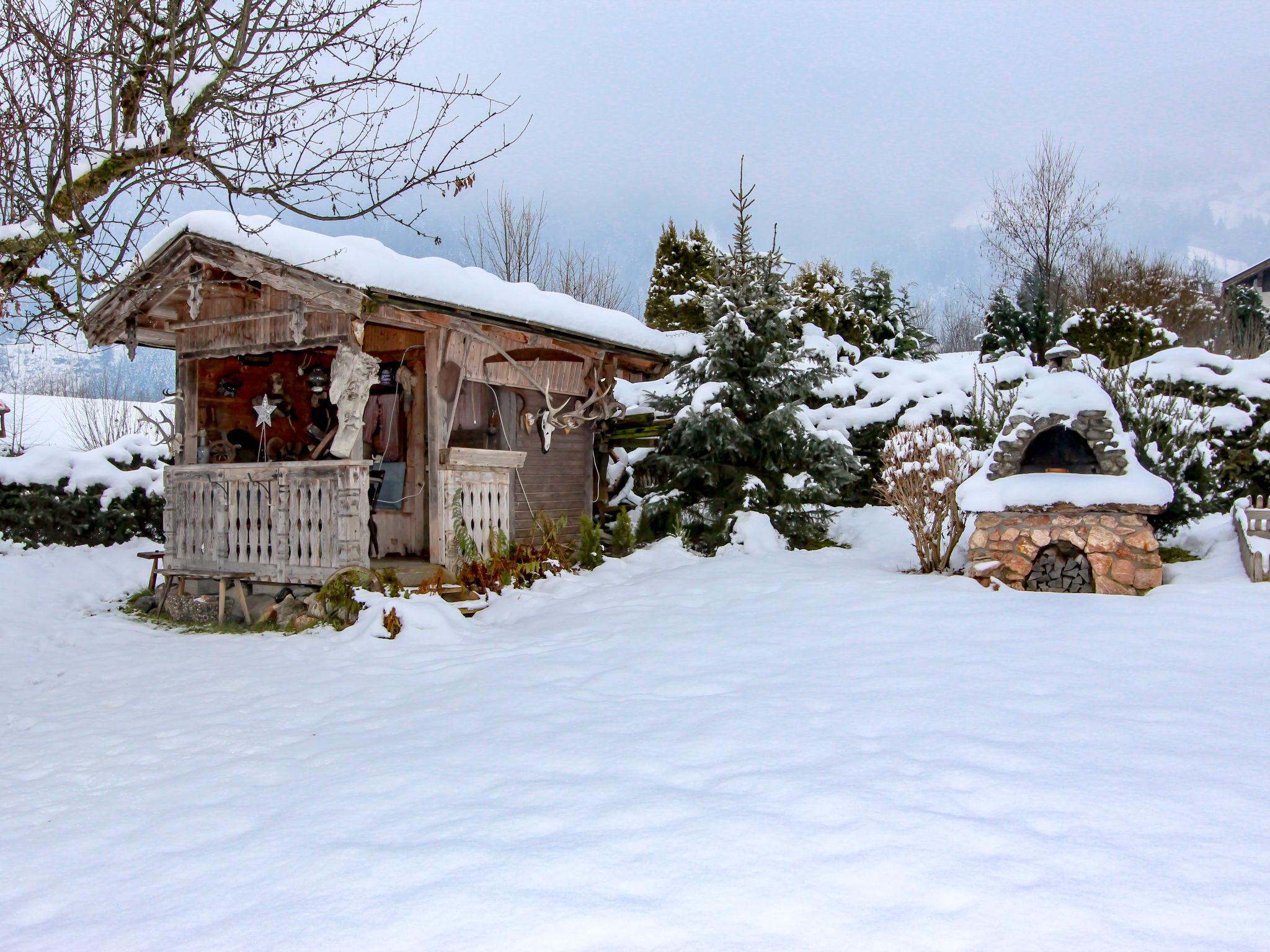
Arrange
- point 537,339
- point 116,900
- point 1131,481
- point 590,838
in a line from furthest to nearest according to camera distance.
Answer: point 537,339, point 1131,481, point 590,838, point 116,900

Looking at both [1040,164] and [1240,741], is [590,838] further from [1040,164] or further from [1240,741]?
[1040,164]

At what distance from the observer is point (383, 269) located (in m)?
8.39

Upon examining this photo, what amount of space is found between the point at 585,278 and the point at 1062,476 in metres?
20.7

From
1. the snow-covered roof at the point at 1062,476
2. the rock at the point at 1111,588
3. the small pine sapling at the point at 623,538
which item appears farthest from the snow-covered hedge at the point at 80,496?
the rock at the point at 1111,588

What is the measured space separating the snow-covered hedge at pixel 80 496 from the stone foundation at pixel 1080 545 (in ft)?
39.0

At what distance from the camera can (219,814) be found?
381 cm

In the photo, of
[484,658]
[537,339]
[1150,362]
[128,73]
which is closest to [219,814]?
A: [484,658]

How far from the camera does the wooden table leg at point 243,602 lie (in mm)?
9305

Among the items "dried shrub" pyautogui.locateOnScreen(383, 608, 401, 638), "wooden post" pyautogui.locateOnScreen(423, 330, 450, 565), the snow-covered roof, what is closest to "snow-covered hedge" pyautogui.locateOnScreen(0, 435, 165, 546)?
"wooden post" pyautogui.locateOnScreen(423, 330, 450, 565)

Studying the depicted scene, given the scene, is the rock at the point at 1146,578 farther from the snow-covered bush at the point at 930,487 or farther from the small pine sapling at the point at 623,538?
the small pine sapling at the point at 623,538

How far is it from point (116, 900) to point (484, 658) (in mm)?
3745

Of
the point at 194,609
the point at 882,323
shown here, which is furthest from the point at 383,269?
the point at 882,323

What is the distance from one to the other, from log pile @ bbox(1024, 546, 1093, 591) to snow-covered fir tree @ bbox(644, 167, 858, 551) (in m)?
2.90

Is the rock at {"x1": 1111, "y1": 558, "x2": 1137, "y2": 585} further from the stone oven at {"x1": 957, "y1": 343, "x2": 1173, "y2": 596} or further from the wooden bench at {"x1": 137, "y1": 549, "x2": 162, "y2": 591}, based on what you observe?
the wooden bench at {"x1": 137, "y1": 549, "x2": 162, "y2": 591}
